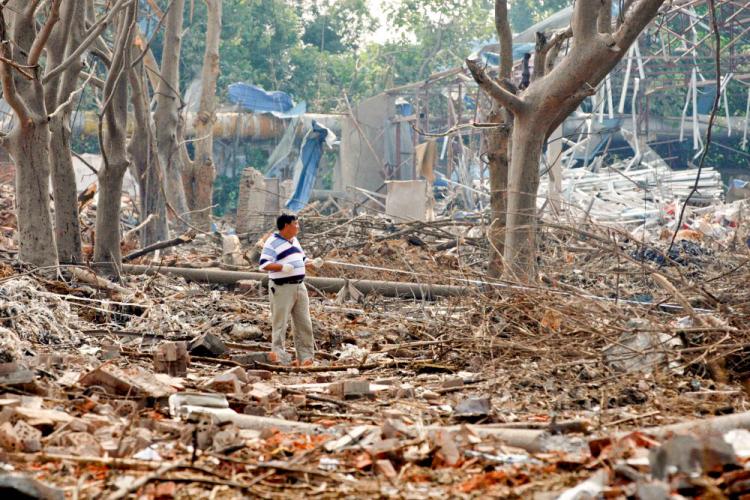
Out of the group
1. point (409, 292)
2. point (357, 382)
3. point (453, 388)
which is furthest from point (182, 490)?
point (409, 292)

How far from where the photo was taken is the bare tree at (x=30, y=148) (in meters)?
9.98

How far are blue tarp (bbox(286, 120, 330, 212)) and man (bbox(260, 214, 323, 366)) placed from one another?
15326 mm

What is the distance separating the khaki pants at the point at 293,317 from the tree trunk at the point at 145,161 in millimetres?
5363

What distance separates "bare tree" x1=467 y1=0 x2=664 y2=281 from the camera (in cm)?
959

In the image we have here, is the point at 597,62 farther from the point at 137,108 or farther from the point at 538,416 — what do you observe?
the point at 137,108

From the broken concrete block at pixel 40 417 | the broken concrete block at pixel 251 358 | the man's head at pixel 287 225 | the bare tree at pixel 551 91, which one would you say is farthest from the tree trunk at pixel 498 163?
the broken concrete block at pixel 40 417

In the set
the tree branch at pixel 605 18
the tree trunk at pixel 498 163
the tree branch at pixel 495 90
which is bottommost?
the tree trunk at pixel 498 163

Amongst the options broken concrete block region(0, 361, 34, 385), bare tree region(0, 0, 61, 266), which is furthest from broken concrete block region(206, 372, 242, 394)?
bare tree region(0, 0, 61, 266)

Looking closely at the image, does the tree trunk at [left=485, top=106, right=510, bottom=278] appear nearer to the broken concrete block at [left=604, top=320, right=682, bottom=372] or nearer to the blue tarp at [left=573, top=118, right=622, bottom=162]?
the broken concrete block at [left=604, top=320, right=682, bottom=372]

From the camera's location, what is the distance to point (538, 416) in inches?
229

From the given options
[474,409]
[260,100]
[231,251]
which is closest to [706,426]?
[474,409]

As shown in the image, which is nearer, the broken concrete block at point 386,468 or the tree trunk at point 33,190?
the broken concrete block at point 386,468

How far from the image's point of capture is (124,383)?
5.89 m

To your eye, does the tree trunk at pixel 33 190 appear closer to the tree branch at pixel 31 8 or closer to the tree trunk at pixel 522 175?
the tree branch at pixel 31 8
